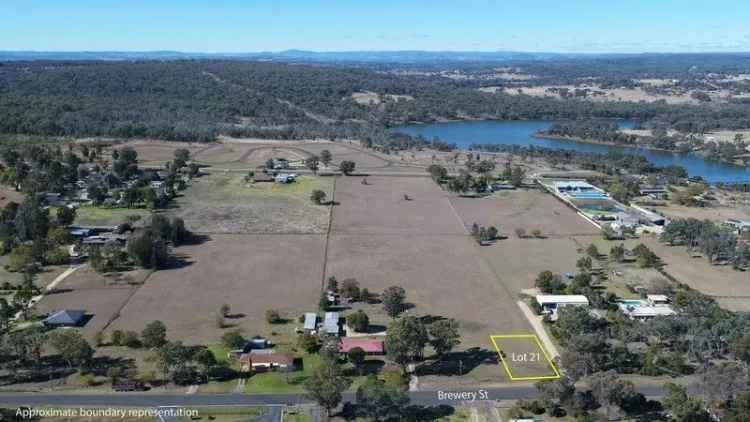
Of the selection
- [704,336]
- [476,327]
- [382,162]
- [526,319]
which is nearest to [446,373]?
[476,327]

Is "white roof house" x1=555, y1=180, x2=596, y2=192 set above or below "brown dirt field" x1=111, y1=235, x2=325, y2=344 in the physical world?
above

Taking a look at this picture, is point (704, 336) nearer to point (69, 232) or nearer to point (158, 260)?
point (158, 260)

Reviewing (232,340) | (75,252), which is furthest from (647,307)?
(75,252)

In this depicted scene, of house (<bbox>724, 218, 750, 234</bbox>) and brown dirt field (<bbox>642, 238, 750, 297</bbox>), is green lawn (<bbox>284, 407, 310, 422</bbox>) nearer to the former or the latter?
brown dirt field (<bbox>642, 238, 750, 297</bbox>)

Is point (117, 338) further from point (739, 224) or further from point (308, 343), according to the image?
point (739, 224)

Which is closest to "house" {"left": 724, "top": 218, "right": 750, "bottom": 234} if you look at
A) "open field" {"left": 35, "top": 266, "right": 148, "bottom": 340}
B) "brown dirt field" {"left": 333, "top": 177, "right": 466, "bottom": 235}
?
"brown dirt field" {"left": 333, "top": 177, "right": 466, "bottom": 235}

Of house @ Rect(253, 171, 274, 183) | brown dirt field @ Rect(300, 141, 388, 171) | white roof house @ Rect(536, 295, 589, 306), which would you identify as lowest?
white roof house @ Rect(536, 295, 589, 306)

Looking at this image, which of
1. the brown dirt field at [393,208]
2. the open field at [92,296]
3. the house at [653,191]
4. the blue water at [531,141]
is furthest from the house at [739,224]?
the open field at [92,296]
